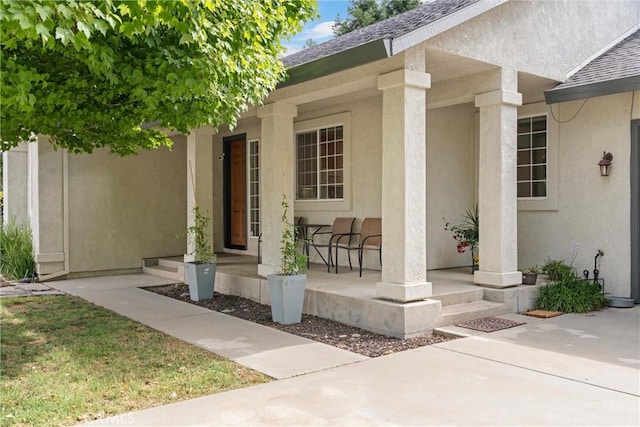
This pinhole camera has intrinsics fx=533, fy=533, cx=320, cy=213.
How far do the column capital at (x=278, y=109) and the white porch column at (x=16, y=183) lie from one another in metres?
7.70

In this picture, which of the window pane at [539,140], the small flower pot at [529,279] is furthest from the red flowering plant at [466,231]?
the window pane at [539,140]

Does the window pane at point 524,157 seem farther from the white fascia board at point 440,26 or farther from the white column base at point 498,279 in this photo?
the white fascia board at point 440,26

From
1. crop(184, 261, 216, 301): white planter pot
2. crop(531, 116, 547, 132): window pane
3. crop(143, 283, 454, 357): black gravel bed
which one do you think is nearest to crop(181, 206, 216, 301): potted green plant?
crop(184, 261, 216, 301): white planter pot

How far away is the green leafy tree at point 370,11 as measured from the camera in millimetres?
24209

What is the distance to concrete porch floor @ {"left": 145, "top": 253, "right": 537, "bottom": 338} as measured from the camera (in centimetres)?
545

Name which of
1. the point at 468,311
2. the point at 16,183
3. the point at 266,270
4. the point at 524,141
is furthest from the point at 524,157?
the point at 16,183

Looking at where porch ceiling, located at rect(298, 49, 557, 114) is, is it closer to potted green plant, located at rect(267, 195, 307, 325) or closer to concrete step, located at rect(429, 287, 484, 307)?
potted green plant, located at rect(267, 195, 307, 325)

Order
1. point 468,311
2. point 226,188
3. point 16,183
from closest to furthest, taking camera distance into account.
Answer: point 468,311, point 226,188, point 16,183

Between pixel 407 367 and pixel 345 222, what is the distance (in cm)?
441

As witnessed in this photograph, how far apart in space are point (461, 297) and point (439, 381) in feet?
7.76

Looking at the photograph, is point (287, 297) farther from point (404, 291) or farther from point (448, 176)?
point (448, 176)

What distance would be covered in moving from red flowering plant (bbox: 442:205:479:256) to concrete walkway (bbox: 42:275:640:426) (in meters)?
1.84

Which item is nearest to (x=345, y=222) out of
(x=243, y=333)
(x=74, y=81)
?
(x=243, y=333)

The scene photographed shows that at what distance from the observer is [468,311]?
598 centimetres
